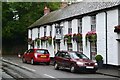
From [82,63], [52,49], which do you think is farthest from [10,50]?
[82,63]

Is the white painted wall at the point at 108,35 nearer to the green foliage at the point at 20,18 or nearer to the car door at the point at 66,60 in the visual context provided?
the car door at the point at 66,60

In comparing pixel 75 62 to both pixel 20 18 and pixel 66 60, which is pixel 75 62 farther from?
pixel 20 18

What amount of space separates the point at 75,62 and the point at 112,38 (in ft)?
14.7

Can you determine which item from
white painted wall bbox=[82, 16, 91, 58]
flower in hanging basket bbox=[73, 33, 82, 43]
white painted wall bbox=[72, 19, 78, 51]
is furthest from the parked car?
white painted wall bbox=[72, 19, 78, 51]

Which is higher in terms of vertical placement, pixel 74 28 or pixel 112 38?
pixel 74 28

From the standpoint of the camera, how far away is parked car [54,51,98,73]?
19984 millimetres

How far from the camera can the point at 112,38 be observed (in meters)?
23.0

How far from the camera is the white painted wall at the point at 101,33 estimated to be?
24.2 m

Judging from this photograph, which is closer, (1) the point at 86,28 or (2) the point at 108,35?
(2) the point at 108,35

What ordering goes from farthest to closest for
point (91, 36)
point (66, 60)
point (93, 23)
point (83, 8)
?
point (83, 8) → point (93, 23) → point (91, 36) → point (66, 60)

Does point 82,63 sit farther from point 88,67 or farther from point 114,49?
point 114,49

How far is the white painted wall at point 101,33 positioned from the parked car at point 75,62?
3264 mm

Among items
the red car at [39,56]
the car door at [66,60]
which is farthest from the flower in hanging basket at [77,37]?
the car door at [66,60]

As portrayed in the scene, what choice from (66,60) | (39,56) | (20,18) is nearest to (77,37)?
(39,56)
